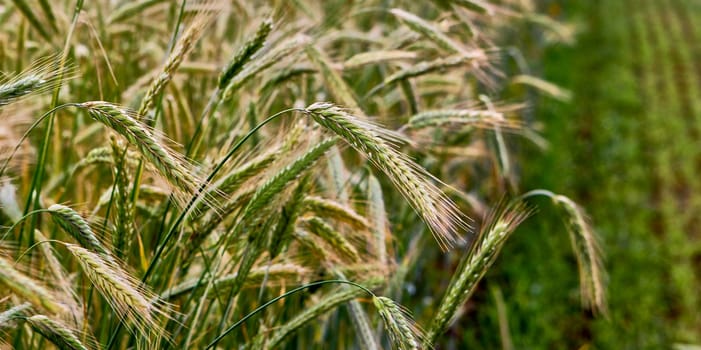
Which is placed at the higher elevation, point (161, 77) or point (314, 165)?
point (161, 77)

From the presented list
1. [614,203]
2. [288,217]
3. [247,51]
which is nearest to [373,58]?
[247,51]

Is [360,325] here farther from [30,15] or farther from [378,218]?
[30,15]

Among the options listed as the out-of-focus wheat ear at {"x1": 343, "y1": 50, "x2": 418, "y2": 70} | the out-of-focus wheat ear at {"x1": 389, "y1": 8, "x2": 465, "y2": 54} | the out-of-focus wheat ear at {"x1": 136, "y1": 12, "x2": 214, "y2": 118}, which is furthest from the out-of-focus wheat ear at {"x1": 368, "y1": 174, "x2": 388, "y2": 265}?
the out-of-focus wheat ear at {"x1": 136, "y1": 12, "x2": 214, "y2": 118}

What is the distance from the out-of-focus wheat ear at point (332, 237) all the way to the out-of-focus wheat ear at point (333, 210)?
24mm

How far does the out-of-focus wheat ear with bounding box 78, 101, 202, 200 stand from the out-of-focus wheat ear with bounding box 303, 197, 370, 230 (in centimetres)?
45

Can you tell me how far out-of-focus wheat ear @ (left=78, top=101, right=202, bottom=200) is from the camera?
1351 millimetres

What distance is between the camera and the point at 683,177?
650 centimetres

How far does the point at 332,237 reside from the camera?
1830mm

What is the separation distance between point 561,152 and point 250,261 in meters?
5.08

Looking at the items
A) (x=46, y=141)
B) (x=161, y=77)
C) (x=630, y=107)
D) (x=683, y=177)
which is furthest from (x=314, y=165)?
(x=630, y=107)

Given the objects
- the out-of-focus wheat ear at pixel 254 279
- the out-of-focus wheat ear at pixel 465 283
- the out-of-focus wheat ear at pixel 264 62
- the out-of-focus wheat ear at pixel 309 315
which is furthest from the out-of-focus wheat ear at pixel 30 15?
the out-of-focus wheat ear at pixel 465 283

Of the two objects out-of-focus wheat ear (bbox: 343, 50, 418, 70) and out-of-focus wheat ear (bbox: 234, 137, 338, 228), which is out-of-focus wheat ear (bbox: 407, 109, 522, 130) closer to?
out-of-focus wheat ear (bbox: 343, 50, 418, 70)

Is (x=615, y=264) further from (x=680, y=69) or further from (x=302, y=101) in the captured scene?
(x=680, y=69)

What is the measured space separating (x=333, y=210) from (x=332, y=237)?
0.06m
